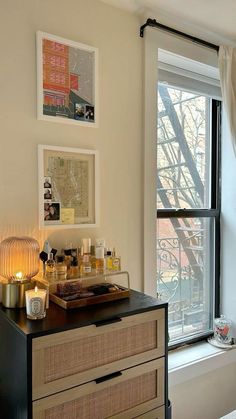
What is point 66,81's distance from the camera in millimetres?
1467

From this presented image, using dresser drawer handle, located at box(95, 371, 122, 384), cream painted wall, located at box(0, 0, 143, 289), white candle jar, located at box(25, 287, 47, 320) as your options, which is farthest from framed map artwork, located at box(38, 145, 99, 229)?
dresser drawer handle, located at box(95, 371, 122, 384)

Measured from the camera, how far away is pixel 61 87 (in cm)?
145

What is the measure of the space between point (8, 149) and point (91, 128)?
0.41 meters

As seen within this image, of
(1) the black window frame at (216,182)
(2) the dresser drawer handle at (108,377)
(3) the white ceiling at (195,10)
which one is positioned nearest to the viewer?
(2) the dresser drawer handle at (108,377)

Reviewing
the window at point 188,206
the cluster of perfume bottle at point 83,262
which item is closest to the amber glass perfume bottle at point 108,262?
the cluster of perfume bottle at point 83,262

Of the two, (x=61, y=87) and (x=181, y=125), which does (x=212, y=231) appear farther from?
(x=61, y=87)

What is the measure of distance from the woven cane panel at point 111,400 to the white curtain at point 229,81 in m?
1.36

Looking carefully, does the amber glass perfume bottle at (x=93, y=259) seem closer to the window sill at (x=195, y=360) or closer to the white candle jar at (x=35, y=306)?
the white candle jar at (x=35, y=306)

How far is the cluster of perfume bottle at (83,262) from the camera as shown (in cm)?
132

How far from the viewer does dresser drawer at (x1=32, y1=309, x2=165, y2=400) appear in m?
0.99

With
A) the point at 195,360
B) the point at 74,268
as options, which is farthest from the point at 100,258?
the point at 195,360

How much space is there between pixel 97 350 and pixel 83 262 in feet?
1.33

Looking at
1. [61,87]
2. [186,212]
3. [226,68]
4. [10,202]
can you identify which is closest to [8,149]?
A: [10,202]

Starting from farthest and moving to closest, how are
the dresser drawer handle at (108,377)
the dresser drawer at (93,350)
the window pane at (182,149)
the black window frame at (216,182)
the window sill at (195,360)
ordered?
the black window frame at (216,182) < the window pane at (182,149) < the window sill at (195,360) < the dresser drawer handle at (108,377) < the dresser drawer at (93,350)
